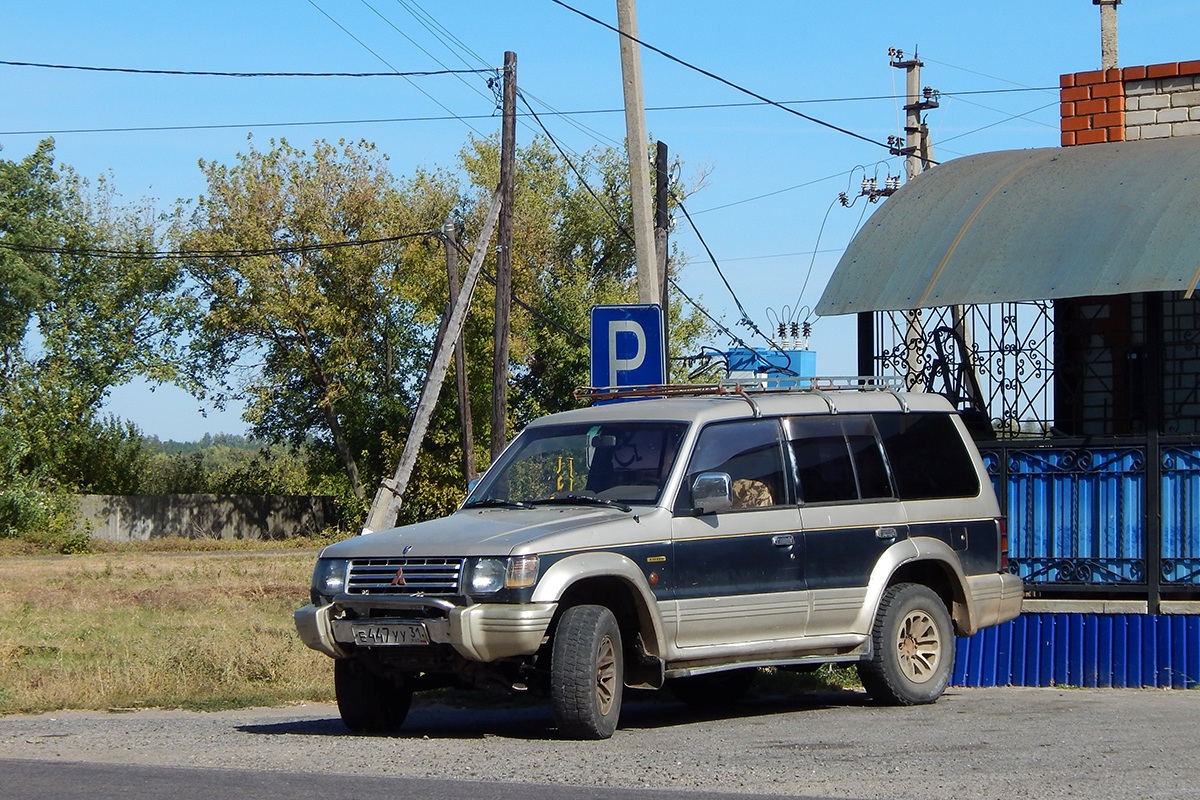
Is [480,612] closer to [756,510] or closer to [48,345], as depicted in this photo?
[756,510]

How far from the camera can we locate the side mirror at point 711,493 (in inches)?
375

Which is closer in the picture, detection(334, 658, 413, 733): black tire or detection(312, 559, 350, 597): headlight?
detection(312, 559, 350, 597): headlight

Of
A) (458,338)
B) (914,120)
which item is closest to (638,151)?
(458,338)

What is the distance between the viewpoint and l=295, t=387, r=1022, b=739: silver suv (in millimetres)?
8836

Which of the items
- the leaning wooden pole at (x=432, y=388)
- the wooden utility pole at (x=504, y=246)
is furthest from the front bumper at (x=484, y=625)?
the wooden utility pole at (x=504, y=246)

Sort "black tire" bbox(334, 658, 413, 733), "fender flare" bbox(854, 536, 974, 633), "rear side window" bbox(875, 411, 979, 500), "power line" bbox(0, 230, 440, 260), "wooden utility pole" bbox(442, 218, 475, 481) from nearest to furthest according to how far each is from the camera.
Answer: "black tire" bbox(334, 658, 413, 733)
"fender flare" bbox(854, 536, 974, 633)
"rear side window" bbox(875, 411, 979, 500)
"wooden utility pole" bbox(442, 218, 475, 481)
"power line" bbox(0, 230, 440, 260)

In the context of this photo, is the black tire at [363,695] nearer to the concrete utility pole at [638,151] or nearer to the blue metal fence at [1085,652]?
the blue metal fence at [1085,652]

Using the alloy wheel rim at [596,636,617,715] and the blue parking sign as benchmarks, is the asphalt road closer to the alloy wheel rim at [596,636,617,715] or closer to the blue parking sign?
the alloy wheel rim at [596,636,617,715]

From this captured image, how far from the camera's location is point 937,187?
1398 centimetres

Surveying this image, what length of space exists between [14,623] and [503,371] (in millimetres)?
10235

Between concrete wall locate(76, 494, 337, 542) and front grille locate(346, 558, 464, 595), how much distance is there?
41.2 m

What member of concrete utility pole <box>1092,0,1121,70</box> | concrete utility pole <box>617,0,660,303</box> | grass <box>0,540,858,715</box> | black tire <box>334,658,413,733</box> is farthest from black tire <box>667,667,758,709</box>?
concrete utility pole <box>1092,0,1121,70</box>

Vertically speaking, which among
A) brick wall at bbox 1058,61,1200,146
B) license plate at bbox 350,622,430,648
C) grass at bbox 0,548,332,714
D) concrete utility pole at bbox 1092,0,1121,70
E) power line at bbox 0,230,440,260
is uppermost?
power line at bbox 0,230,440,260

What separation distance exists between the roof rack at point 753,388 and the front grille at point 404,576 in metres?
2.38
